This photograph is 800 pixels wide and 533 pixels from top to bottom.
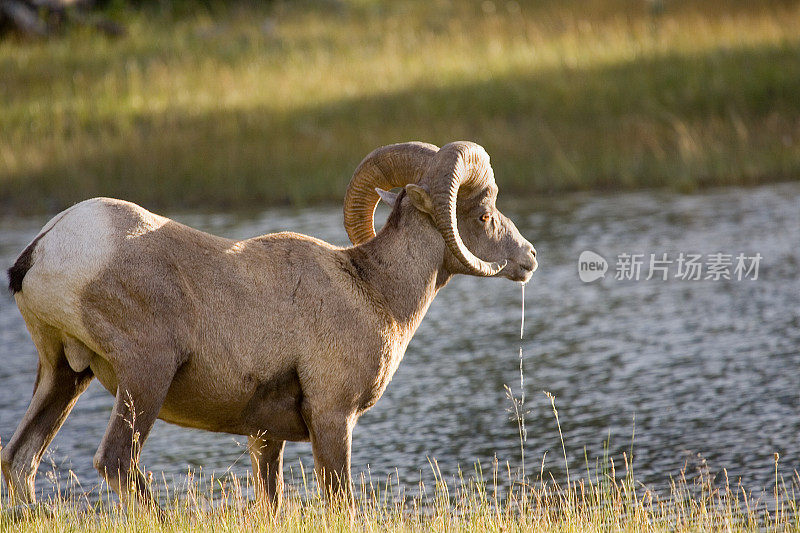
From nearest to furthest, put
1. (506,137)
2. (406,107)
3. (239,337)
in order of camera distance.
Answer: (239,337)
(506,137)
(406,107)

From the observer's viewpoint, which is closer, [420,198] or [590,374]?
[420,198]

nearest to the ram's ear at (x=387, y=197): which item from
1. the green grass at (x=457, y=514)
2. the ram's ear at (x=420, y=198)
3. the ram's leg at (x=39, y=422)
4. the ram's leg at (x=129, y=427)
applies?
the ram's ear at (x=420, y=198)

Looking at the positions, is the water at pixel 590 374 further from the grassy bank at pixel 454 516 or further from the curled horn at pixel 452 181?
the curled horn at pixel 452 181

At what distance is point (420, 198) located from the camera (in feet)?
21.1

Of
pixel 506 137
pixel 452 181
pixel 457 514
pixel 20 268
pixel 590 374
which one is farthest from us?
pixel 506 137

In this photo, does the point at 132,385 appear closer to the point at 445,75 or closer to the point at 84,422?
the point at 84,422

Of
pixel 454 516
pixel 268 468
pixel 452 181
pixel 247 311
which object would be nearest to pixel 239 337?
pixel 247 311

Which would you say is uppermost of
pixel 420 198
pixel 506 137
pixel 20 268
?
pixel 506 137

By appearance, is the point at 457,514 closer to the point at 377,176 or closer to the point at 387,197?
the point at 387,197

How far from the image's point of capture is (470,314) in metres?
12.3

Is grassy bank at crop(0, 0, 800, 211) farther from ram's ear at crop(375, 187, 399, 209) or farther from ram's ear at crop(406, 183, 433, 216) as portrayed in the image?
ram's ear at crop(406, 183, 433, 216)

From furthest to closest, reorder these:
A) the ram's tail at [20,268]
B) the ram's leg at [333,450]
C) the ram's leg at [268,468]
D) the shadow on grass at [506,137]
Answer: the shadow on grass at [506,137], the ram's leg at [268,468], the ram's leg at [333,450], the ram's tail at [20,268]

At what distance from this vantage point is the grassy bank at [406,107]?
1775cm

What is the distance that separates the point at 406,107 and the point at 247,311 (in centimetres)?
1380
